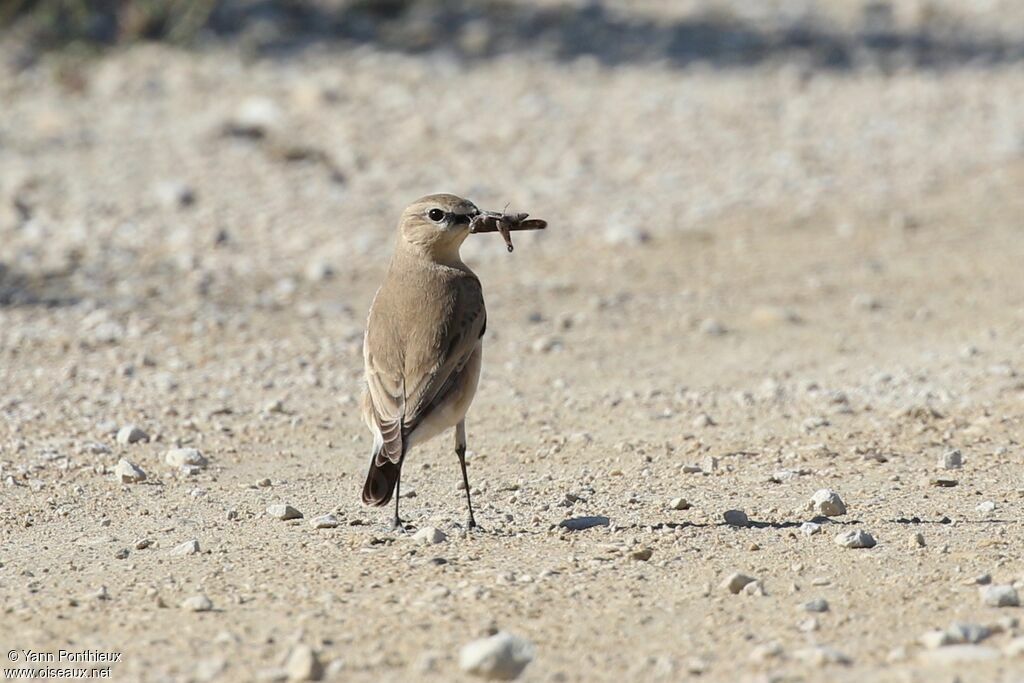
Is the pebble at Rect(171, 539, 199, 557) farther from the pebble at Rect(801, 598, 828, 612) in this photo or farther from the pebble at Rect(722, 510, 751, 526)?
the pebble at Rect(801, 598, 828, 612)

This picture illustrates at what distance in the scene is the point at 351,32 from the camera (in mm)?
18047

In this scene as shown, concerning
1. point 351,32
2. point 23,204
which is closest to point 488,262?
point 23,204

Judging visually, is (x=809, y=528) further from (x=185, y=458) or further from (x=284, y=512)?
(x=185, y=458)

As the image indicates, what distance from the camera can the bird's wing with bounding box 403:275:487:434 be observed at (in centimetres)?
641


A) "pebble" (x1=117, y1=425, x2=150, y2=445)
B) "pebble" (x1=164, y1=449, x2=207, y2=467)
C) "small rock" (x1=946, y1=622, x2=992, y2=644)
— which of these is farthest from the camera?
"pebble" (x1=117, y1=425, x2=150, y2=445)

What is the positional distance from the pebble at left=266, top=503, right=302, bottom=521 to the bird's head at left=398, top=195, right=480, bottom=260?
137 cm

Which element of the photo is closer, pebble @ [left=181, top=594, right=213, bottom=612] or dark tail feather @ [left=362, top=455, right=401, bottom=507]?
pebble @ [left=181, top=594, right=213, bottom=612]

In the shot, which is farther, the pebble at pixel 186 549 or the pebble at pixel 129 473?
the pebble at pixel 129 473

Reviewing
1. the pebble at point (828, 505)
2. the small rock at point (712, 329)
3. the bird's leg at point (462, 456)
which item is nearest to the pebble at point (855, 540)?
the pebble at point (828, 505)

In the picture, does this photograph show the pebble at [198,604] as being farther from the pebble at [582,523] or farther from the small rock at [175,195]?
the small rock at [175,195]

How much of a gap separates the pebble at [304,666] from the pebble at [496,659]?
1.43 ft

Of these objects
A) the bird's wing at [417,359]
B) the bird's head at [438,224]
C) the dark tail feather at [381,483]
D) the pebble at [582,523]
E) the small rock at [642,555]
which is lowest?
the pebble at [582,523]

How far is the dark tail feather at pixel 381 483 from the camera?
6203 mm

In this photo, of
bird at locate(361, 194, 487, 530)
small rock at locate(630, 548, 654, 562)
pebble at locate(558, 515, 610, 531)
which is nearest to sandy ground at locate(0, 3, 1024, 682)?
small rock at locate(630, 548, 654, 562)
